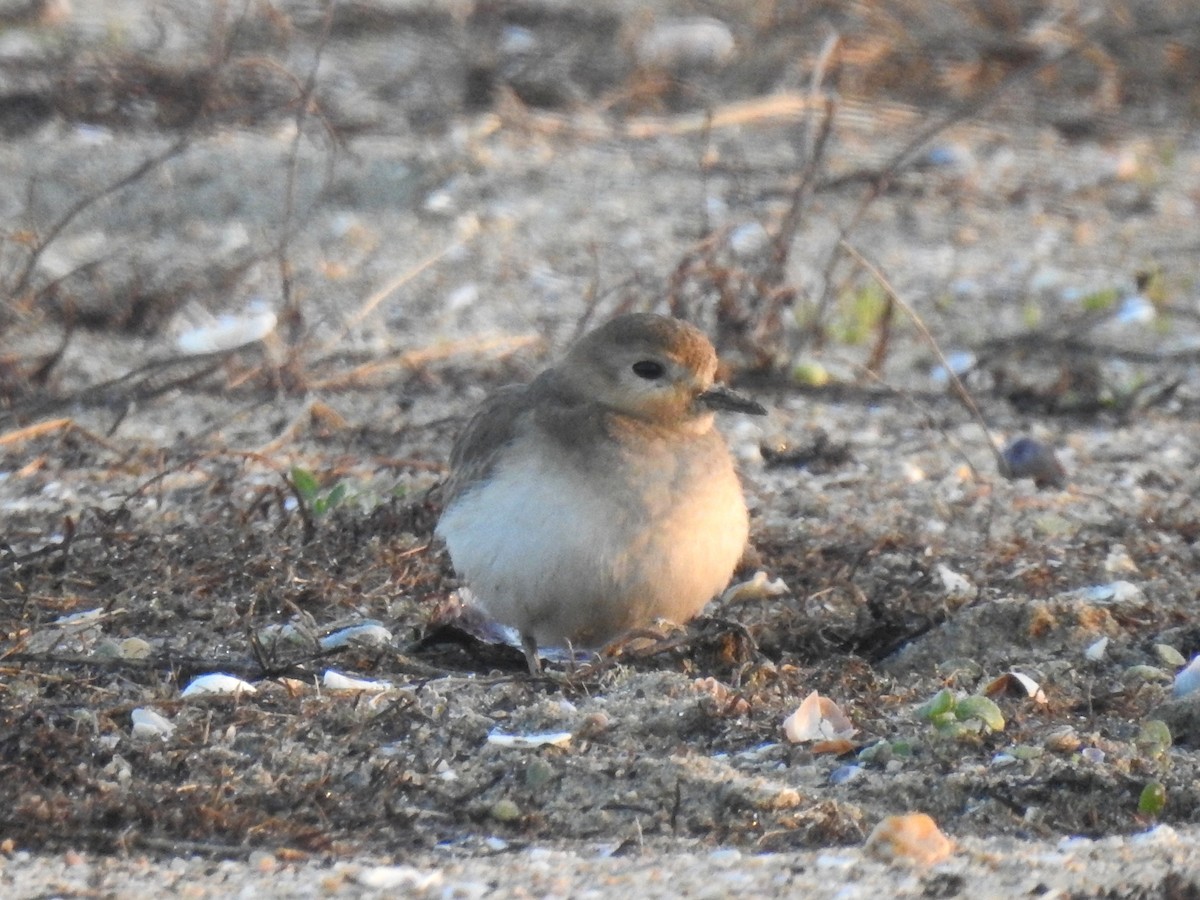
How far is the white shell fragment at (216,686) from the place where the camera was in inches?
135

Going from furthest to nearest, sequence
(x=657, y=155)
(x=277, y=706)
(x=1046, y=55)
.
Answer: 1. (x=1046, y=55)
2. (x=657, y=155)
3. (x=277, y=706)

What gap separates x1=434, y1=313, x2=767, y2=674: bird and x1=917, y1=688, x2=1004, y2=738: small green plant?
2.01 feet

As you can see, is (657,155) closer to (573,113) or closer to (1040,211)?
(573,113)

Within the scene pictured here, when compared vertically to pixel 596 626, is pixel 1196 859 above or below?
above

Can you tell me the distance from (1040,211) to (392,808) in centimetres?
590

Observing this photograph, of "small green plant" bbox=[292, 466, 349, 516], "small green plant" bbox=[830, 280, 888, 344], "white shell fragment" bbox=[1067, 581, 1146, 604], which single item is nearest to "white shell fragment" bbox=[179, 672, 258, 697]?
"small green plant" bbox=[292, 466, 349, 516]

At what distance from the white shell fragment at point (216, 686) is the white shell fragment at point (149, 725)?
10 cm

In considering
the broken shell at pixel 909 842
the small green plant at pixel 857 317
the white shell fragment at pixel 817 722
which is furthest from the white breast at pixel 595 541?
the small green plant at pixel 857 317

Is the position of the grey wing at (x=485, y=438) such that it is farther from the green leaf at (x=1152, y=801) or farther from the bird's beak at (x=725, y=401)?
the green leaf at (x=1152, y=801)

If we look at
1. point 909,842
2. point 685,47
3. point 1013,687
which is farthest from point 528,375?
point 685,47

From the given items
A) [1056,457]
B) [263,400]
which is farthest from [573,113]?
[1056,457]

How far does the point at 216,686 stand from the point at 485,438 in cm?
90

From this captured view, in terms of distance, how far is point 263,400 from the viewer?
5.82m

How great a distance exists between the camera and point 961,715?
11.2 ft
